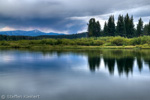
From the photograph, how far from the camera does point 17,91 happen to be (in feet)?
37.4

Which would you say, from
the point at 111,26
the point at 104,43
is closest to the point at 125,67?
the point at 104,43

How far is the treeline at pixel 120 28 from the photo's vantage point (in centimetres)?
7599

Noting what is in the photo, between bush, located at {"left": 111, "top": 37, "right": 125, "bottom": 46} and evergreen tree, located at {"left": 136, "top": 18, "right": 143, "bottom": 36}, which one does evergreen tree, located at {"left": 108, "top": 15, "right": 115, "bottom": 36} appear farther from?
bush, located at {"left": 111, "top": 37, "right": 125, "bottom": 46}

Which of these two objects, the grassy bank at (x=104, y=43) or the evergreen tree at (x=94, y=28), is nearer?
the grassy bank at (x=104, y=43)

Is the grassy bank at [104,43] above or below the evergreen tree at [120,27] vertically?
below

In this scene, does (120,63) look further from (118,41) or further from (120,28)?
(120,28)

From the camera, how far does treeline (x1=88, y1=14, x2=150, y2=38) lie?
7599 centimetres

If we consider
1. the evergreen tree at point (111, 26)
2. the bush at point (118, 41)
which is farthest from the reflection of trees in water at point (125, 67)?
the evergreen tree at point (111, 26)

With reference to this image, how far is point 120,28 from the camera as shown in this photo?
78.4m

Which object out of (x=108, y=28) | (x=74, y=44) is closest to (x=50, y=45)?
(x=74, y=44)

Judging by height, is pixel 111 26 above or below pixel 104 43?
above

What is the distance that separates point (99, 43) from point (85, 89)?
186 ft

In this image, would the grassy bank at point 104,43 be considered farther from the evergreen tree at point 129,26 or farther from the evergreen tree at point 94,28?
the evergreen tree at point 94,28

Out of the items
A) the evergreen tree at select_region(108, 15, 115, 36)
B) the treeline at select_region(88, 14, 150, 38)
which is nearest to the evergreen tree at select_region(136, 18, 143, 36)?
the treeline at select_region(88, 14, 150, 38)
